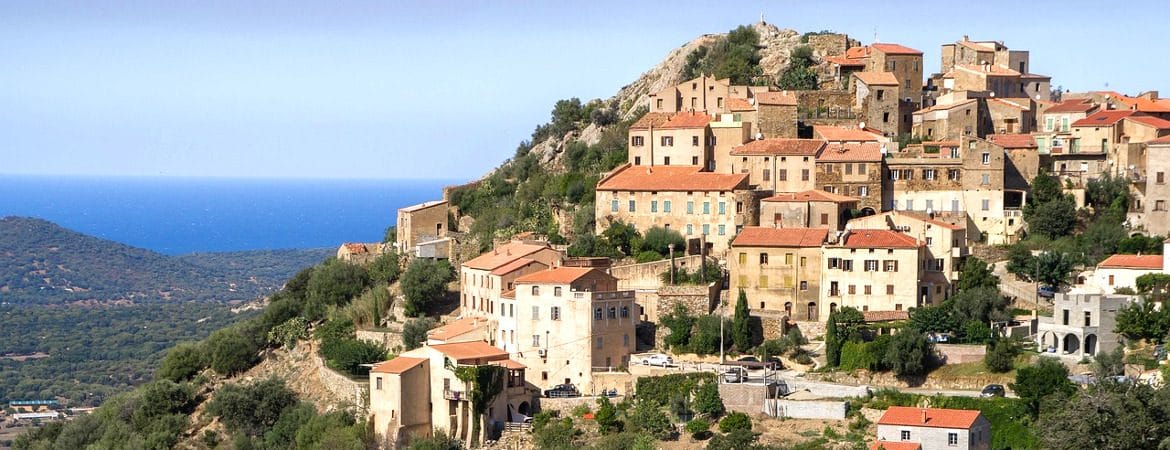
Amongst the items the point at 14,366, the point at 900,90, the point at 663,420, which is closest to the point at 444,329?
the point at 663,420

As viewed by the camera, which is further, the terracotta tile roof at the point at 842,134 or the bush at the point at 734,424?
the terracotta tile roof at the point at 842,134

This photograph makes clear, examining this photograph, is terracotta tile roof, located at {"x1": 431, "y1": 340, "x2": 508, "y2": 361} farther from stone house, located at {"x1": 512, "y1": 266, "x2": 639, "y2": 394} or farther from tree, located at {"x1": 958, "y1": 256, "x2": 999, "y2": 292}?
tree, located at {"x1": 958, "y1": 256, "x2": 999, "y2": 292}

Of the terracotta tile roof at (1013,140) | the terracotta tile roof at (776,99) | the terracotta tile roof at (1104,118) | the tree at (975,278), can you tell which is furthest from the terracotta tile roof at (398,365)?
the terracotta tile roof at (1104,118)

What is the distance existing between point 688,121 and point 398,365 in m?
19.3

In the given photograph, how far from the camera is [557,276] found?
55.1m

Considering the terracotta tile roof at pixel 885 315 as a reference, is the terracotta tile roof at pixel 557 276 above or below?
above

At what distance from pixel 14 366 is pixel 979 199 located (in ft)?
311

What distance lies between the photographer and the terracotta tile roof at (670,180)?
62.3m

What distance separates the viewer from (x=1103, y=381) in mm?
46906

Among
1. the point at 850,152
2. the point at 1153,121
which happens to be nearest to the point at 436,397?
the point at 850,152

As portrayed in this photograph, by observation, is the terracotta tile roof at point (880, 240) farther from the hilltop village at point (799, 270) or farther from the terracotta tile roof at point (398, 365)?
the terracotta tile roof at point (398, 365)

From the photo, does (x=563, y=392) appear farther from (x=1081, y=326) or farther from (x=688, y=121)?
(x=688, y=121)

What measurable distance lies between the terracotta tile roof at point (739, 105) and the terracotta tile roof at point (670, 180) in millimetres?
4476

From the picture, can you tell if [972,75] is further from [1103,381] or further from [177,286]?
[177,286]
